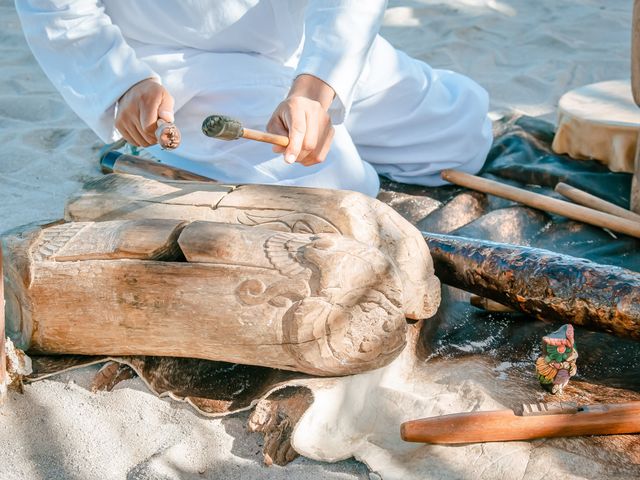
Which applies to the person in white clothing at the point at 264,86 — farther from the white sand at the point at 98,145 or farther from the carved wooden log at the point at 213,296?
the white sand at the point at 98,145

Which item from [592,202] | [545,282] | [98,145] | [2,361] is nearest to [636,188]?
[592,202]

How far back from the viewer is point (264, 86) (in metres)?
2.62

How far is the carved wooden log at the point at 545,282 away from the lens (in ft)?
6.22

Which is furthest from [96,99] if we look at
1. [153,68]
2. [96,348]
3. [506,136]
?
[506,136]

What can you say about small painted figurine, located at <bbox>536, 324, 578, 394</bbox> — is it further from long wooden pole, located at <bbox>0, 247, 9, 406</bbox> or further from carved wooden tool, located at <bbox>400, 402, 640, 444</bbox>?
long wooden pole, located at <bbox>0, 247, 9, 406</bbox>

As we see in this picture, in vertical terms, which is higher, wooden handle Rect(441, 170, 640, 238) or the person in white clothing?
the person in white clothing

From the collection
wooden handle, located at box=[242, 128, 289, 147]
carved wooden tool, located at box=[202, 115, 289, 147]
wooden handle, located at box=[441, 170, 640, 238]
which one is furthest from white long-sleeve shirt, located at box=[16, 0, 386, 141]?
wooden handle, located at box=[441, 170, 640, 238]

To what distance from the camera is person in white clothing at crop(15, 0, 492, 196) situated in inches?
90.0

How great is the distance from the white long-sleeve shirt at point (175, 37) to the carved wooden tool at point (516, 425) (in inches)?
39.6

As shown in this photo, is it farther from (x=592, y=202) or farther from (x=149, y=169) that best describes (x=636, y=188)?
(x=149, y=169)

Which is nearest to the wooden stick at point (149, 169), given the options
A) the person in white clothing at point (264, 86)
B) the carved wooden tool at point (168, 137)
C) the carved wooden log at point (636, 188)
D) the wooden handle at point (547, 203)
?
the person in white clothing at point (264, 86)

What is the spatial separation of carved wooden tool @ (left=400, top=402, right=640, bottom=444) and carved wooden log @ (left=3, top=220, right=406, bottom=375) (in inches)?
8.6

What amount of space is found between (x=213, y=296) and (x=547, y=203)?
1.30 m

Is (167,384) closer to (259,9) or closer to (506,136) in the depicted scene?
(259,9)
